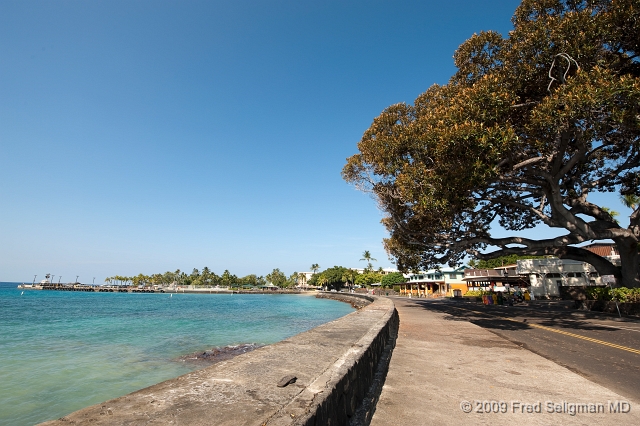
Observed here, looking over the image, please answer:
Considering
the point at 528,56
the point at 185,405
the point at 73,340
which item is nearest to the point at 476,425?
the point at 185,405

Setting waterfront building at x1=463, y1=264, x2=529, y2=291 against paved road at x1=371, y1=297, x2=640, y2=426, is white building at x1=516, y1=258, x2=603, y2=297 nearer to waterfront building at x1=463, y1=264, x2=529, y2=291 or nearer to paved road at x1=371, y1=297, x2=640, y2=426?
waterfront building at x1=463, y1=264, x2=529, y2=291

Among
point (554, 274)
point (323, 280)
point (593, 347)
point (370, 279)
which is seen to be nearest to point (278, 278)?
point (323, 280)

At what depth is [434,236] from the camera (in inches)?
770

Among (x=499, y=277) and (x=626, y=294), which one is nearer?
(x=626, y=294)

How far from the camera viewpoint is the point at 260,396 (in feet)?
10.3

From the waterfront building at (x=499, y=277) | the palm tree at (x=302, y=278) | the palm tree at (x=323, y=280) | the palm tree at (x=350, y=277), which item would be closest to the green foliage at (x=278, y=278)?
the palm tree at (x=302, y=278)

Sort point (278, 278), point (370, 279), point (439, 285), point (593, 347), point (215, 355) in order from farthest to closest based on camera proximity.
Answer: point (278, 278)
point (370, 279)
point (439, 285)
point (215, 355)
point (593, 347)

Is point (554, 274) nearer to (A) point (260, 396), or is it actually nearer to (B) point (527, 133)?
(B) point (527, 133)

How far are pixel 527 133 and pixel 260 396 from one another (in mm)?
15136

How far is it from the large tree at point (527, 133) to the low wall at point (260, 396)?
10010mm

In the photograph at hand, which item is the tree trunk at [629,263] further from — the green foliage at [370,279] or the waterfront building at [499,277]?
the green foliage at [370,279]

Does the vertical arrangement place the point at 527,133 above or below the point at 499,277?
above

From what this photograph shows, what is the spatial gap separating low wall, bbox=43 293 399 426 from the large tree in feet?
32.8

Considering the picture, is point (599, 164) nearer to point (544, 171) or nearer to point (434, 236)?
point (544, 171)
